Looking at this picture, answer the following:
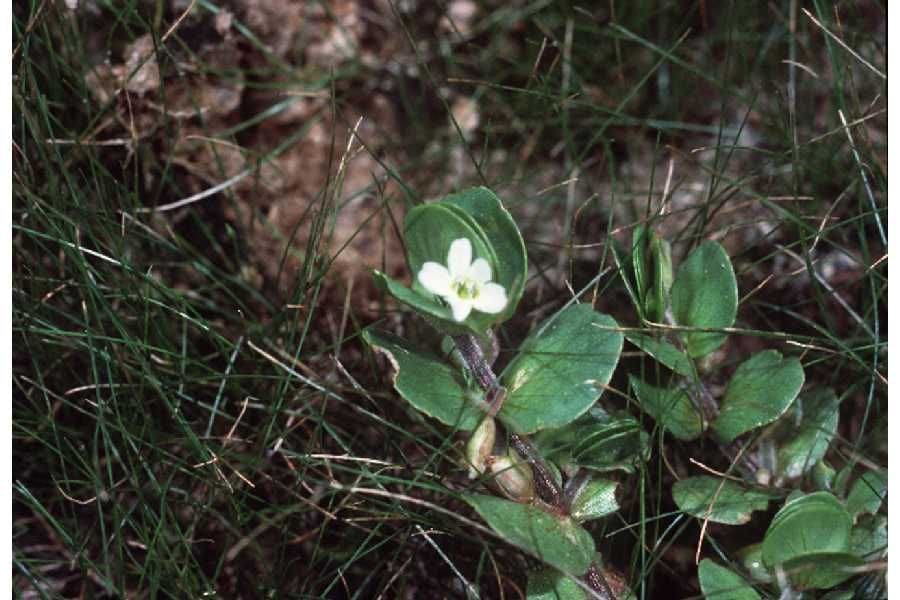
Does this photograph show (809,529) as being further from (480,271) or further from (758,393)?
(480,271)

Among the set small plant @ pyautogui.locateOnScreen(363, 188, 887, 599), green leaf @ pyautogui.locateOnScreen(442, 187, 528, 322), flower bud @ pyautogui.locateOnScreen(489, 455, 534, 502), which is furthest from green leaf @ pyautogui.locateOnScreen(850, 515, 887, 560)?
green leaf @ pyautogui.locateOnScreen(442, 187, 528, 322)

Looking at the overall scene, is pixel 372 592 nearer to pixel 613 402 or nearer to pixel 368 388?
pixel 368 388

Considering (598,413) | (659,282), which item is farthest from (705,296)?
(598,413)

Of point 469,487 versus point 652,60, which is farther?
point 652,60

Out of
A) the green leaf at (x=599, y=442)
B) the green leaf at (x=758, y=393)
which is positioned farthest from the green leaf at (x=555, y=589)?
the green leaf at (x=758, y=393)

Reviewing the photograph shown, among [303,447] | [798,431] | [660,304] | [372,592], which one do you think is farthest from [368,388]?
[798,431]

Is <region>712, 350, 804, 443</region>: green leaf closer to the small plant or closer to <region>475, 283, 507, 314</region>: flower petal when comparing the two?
the small plant
